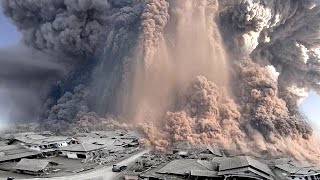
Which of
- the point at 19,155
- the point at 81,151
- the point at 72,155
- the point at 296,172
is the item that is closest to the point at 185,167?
the point at 296,172

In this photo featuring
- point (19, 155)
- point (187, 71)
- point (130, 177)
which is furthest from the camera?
point (187, 71)

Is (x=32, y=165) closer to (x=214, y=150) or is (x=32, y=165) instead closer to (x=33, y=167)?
(x=33, y=167)

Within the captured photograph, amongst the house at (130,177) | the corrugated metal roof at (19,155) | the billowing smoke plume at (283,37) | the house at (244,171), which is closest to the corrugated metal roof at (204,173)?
the house at (244,171)

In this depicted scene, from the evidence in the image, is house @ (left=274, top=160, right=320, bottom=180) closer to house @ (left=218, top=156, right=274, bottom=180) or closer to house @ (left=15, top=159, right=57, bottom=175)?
house @ (left=218, top=156, right=274, bottom=180)

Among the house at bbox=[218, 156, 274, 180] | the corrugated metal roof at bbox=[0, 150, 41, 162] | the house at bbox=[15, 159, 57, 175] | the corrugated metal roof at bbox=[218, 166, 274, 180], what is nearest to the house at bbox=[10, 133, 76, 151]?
the corrugated metal roof at bbox=[0, 150, 41, 162]

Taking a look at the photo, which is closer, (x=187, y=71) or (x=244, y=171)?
(x=244, y=171)

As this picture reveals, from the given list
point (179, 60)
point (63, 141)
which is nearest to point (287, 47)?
point (179, 60)

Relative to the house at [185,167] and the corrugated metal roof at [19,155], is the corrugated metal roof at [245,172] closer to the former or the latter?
the house at [185,167]
